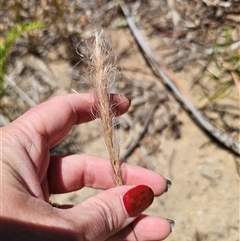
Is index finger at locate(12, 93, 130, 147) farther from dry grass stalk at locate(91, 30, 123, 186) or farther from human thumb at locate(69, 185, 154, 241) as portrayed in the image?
human thumb at locate(69, 185, 154, 241)

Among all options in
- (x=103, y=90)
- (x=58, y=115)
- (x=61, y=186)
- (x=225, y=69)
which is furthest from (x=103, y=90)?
(x=225, y=69)

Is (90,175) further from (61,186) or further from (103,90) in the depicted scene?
(103,90)

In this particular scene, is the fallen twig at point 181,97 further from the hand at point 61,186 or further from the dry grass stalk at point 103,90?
the dry grass stalk at point 103,90

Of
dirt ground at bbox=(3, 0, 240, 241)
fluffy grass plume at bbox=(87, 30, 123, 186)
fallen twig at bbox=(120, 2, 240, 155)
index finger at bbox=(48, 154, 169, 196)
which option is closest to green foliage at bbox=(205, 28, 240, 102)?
dirt ground at bbox=(3, 0, 240, 241)

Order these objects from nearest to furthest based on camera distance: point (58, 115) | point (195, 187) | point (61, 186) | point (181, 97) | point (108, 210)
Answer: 1. point (108, 210)
2. point (58, 115)
3. point (61, 186)
4. point (195, 187)
5. point (181, 97)

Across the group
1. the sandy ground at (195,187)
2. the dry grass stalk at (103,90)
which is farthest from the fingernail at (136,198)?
the sandy ground at (195,187)

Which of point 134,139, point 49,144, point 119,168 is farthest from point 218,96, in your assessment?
point 49,144
